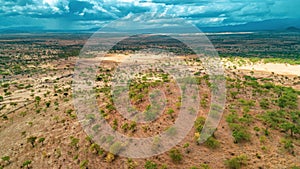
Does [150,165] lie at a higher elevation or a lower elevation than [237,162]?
lower

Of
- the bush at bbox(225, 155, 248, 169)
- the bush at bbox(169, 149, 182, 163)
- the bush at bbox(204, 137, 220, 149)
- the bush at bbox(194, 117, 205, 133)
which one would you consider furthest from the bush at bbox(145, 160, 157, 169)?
the bush at bbox(194, 117, 205, 133)

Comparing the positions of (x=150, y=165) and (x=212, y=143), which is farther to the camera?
(x=212, y=143)

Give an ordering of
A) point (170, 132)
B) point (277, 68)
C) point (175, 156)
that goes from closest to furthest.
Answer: point (175, 156)
point (170, 132)
point (277, 68)

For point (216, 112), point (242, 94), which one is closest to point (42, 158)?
point (216, 112)

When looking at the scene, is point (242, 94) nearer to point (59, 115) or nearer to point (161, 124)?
point (161, 124)

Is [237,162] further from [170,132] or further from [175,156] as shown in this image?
[170,132]

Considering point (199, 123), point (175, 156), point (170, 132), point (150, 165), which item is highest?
point (199, 123)

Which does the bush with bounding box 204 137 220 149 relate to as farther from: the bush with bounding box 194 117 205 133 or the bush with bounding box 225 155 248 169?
the bush with bounding box 225 155 248 169

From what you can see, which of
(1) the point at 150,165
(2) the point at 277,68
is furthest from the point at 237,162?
(2) the point at 277,68

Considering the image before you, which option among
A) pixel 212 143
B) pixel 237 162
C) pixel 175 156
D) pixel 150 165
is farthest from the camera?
pixel 212 143
